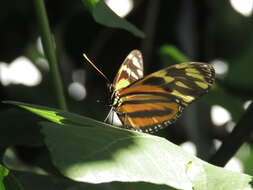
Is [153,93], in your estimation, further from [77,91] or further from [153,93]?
[77,91]

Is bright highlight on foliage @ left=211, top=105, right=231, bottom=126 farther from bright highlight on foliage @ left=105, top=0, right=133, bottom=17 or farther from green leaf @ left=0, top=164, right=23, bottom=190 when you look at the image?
green leaf @ left=0, top=164, right=23, bottom=190

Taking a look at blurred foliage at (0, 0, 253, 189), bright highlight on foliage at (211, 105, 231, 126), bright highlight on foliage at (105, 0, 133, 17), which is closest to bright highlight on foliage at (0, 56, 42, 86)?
blurred foliage at (0, 0, 253, 189)

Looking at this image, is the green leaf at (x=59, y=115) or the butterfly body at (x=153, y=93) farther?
the butterfly body at (x=153, y=93)

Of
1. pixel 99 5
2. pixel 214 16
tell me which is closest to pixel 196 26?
pixel 214 16

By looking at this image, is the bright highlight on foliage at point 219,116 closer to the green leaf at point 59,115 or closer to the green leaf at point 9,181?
the green leaf at point 59,115

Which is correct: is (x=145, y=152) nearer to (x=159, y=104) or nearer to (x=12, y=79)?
(x=159, y=104)

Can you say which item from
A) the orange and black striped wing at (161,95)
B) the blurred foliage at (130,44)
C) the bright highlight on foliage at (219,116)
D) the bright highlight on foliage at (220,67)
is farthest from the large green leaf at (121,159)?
the bright highlight on foliage at (220,67)

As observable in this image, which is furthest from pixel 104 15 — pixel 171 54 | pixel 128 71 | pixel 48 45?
pixel 171 54
